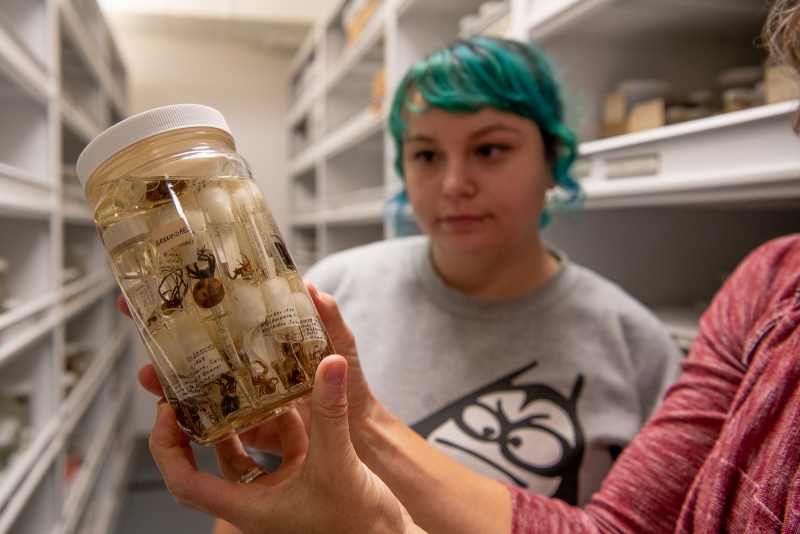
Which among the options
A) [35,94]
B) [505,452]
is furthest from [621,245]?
[35,94]

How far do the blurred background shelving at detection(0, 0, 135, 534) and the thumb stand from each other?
91cm

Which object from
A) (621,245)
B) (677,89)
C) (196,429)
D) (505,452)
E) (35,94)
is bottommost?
(505,452)

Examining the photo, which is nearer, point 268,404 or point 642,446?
point 268,404

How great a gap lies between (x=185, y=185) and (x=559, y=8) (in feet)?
2.75

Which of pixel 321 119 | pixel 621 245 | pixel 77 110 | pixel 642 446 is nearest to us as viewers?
pixel 642 446

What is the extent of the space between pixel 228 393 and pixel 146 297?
0.09 meters

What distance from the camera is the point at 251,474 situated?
420 mm

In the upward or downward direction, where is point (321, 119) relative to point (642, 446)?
upward

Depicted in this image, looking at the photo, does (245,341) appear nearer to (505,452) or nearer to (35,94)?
(505,452)

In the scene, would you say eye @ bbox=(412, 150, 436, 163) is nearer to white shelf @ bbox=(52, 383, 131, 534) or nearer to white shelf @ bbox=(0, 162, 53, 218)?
white shelf @ bbox=(0, 162, 53, 218)

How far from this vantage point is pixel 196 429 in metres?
0.36

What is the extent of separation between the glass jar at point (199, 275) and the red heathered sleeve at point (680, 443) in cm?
34

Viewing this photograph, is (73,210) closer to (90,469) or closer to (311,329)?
(90,469)

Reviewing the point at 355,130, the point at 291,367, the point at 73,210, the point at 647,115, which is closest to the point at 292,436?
the point at 291,367
